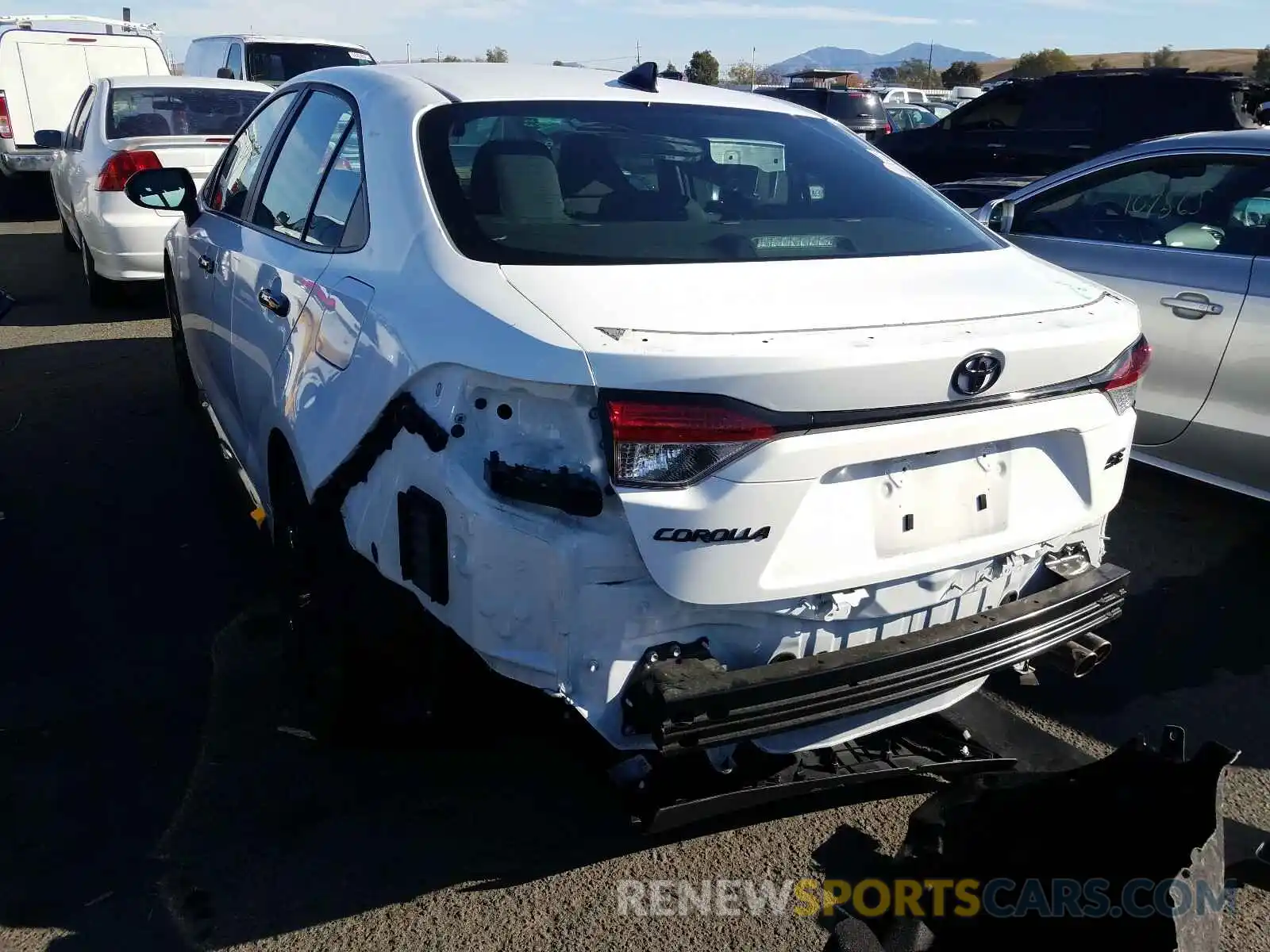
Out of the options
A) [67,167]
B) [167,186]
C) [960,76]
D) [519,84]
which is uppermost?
[519,84]

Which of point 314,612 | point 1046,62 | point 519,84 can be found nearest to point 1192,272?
point 519,84

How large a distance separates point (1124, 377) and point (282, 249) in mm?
2329

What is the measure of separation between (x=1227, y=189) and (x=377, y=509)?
12.9ft

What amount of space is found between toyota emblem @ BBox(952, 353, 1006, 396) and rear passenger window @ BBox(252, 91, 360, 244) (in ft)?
5.40

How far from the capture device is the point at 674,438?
6.66ft

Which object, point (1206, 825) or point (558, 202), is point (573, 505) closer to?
point (558, 202)

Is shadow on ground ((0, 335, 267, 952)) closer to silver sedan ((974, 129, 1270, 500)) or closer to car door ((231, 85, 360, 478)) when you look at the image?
car door ((231, 85, 360, 478))

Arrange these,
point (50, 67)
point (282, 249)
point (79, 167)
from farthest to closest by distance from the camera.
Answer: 1. point (50, 67)
2. point (79, 167)
3. point (282, 249)

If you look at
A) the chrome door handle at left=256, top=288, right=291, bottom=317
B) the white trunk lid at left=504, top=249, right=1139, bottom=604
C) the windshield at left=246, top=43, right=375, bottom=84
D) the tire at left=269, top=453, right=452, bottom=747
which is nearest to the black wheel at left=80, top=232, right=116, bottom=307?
the chrome door handle at left=256, top=288, right=291, bottom=317

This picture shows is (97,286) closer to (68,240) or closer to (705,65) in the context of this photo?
(68,240)

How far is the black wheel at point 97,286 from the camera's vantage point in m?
8.32

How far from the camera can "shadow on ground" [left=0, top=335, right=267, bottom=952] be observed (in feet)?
8.48

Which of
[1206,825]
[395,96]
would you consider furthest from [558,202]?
[1206,825]

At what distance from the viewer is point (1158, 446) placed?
15.1 ft
